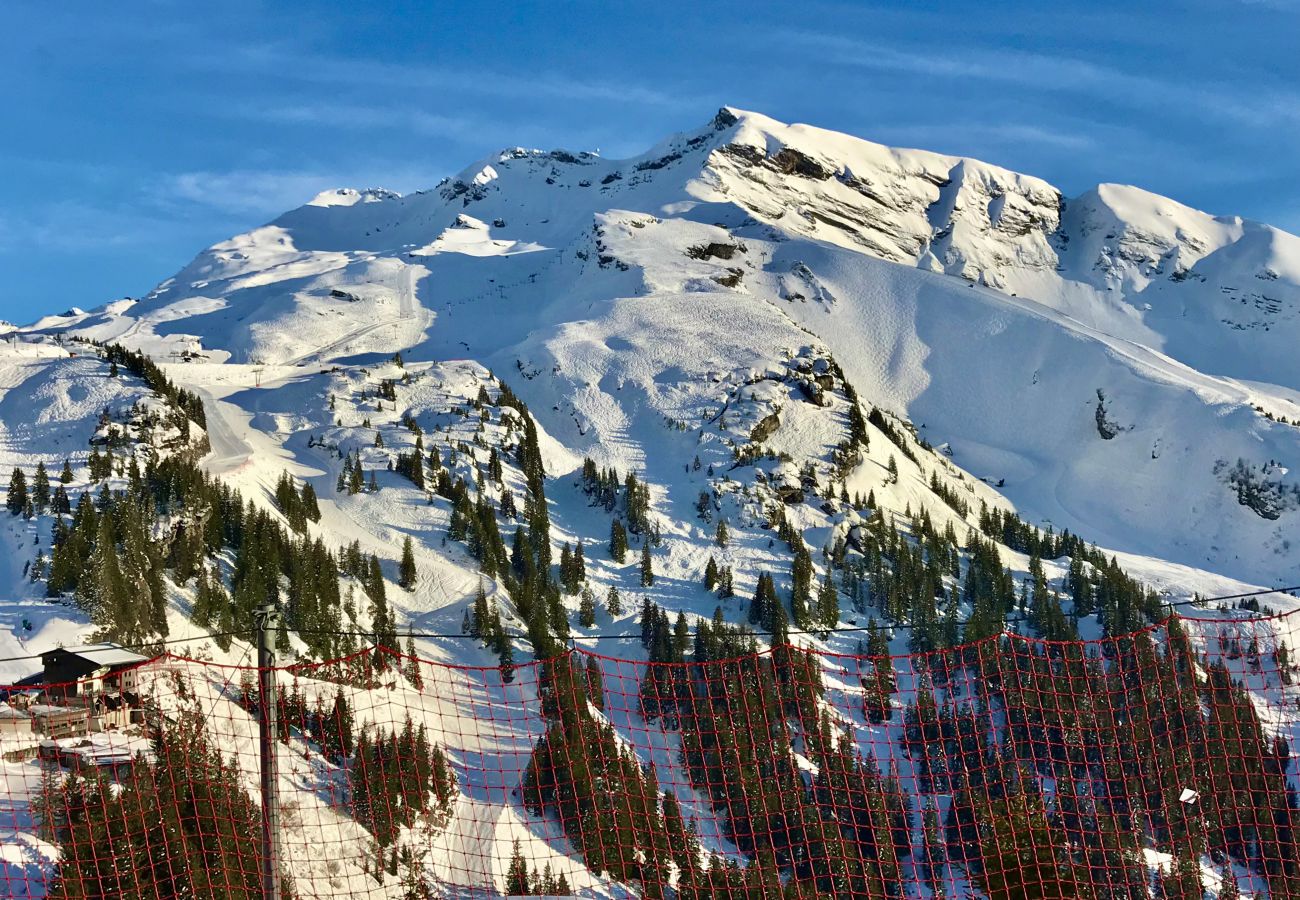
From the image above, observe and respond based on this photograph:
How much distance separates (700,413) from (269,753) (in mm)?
109813

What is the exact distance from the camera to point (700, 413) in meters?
124

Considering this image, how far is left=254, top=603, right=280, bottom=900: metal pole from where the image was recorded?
1409cm

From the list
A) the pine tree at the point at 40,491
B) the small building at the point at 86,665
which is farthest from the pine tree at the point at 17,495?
the small building at the point at 86,665

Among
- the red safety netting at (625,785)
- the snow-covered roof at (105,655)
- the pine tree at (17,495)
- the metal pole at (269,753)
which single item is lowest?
the red safety netting at (625,785)

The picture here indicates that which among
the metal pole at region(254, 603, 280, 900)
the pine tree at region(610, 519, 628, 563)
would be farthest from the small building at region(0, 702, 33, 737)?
the pine tree at region(610, 519, 628, 563)

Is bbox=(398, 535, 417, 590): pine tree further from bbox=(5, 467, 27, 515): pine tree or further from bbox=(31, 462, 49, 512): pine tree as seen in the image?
bbox=(5, 467, 27, 515): pine tree

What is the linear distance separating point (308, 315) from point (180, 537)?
378 ft

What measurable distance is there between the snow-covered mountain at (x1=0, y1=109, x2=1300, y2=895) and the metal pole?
1546 inches

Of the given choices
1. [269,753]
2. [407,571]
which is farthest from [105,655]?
[407,571]

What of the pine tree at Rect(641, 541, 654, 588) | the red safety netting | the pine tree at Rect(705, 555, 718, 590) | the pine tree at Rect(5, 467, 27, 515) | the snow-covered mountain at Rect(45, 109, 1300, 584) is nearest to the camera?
the red safety netting

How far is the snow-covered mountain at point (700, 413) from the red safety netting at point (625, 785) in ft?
18.1

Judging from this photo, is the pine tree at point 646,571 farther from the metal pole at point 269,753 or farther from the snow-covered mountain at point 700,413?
the metal pole at point 269,753

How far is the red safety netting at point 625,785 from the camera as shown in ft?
95.2

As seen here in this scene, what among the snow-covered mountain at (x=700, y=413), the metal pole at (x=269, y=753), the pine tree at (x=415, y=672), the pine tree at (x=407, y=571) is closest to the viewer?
the metal pole at (x=269, y=753)
